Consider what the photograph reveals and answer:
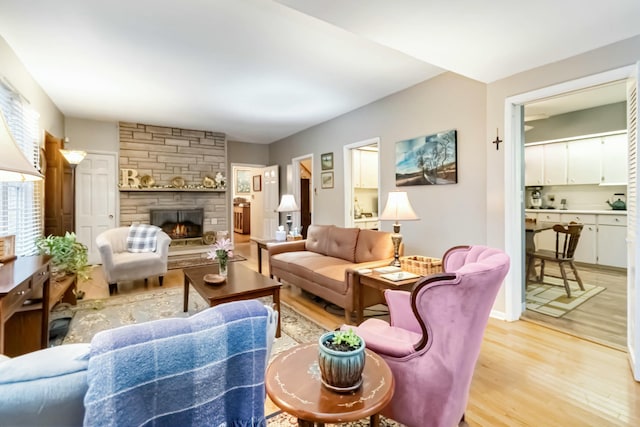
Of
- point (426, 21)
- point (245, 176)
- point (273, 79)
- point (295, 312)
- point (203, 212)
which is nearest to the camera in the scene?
point (426, 21)

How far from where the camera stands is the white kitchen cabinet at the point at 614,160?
4.86 metres

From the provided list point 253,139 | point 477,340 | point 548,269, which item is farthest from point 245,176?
point 477,340

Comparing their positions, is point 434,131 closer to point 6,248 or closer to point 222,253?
point 222,253

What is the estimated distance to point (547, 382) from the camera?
2080 mm

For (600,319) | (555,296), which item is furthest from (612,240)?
(600,319)

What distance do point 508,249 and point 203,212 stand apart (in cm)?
578

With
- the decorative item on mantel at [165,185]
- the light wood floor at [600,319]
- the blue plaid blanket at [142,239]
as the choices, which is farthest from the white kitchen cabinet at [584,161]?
the blue plaid blanket at [142,239]

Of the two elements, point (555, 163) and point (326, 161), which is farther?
point (326, 161)

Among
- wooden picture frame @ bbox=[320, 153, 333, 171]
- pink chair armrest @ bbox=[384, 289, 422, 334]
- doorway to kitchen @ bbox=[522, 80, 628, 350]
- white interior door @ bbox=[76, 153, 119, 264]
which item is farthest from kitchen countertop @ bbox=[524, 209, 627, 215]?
white interior door @ bbox=[76, 153, 119, 264]

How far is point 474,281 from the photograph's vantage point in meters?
1.28

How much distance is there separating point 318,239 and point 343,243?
57 centimetres

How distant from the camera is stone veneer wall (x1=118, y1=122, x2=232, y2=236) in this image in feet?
20.0

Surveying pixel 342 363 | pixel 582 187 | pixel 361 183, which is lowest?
pixel 342 363

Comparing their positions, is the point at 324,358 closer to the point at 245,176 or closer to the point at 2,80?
the point at 2,80
